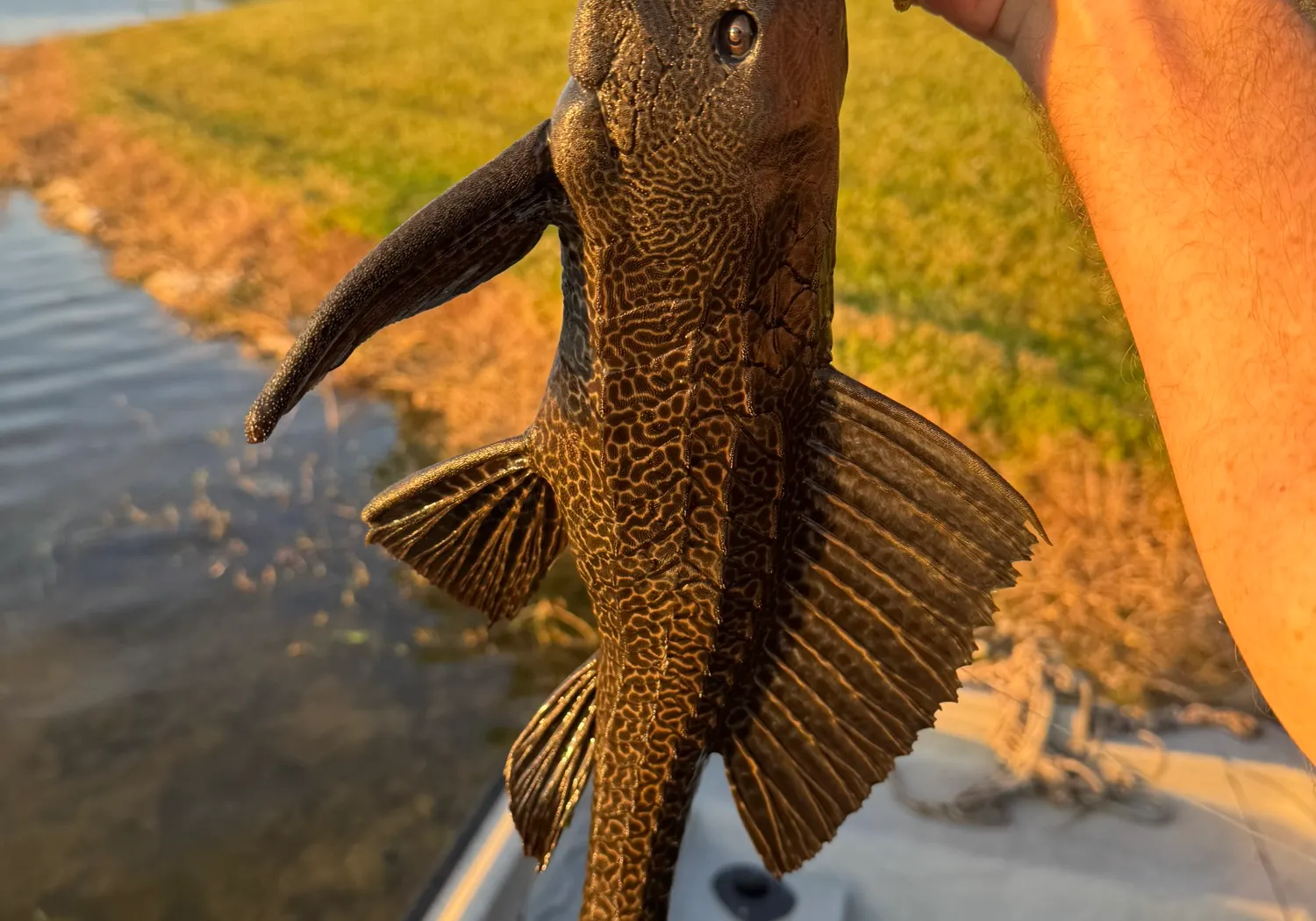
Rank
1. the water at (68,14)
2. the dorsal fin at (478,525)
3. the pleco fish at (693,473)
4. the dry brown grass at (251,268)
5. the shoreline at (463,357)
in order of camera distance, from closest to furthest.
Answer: the pleco fish at (693,473)
the dorsal fin at (478,525)
the shoreline at (463,357)
the dry brown grass at (251,268)
the water at (68,14)

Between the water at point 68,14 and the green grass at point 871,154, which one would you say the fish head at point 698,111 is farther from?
the water at point 68,14

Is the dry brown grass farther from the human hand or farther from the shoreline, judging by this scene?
the human hand

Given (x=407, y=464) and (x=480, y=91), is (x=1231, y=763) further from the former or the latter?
(x=480, y=91)

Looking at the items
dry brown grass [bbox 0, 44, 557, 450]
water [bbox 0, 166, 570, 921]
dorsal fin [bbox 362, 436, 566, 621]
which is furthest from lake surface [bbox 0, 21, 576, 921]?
dorsal fin [bbox 362, 436, 566, 621]

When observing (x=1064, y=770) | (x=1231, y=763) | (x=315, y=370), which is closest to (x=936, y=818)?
(x=1064, y=770)

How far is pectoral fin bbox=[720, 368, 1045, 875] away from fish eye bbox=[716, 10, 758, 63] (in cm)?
38

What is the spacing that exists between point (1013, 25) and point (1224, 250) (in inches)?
19.3

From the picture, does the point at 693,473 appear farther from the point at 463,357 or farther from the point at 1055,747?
the point at 463,357

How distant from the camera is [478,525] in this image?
4.23 ft

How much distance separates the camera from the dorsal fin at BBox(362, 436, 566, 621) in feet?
4.10

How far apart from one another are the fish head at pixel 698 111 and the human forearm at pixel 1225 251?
1.15 ft

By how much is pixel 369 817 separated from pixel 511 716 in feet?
2.26

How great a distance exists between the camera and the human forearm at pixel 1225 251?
0.86 metres

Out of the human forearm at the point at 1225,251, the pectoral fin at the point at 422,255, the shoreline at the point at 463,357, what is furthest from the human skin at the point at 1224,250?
the shoreline at the point at 463,357
